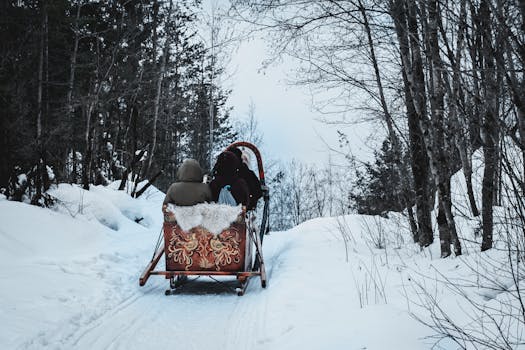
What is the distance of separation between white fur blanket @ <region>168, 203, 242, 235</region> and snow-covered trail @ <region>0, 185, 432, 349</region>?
89 centimetres

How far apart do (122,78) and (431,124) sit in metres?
11.8

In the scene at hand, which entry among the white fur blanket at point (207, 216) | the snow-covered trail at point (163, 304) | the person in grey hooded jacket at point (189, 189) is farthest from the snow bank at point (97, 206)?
the white fur blanket at point (207, 216)

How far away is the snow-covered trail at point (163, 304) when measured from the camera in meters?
3.24

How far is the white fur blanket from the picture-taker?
216 inches

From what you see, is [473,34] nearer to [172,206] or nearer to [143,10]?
[172,206]

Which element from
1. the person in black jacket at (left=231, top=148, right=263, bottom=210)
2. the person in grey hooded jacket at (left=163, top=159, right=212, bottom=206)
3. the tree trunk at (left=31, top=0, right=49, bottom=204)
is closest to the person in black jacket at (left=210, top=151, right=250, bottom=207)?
the person in grey hooded jacket at (left=163, top=159, right=212, bottom=206)

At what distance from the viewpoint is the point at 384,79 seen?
301 inches

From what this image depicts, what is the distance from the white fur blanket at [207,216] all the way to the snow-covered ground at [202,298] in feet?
2.94

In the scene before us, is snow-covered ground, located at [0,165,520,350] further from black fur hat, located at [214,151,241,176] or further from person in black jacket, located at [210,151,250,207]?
black fur hat, located at [214,151,241,176]

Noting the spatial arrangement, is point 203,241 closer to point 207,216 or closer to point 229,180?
point 207,216

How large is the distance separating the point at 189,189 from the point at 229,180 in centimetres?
73

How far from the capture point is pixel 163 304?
15.9 feet

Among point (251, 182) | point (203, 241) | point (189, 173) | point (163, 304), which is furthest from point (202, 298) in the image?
point (251, 182)

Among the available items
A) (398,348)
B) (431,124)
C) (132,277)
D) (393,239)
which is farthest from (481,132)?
(393,239)
